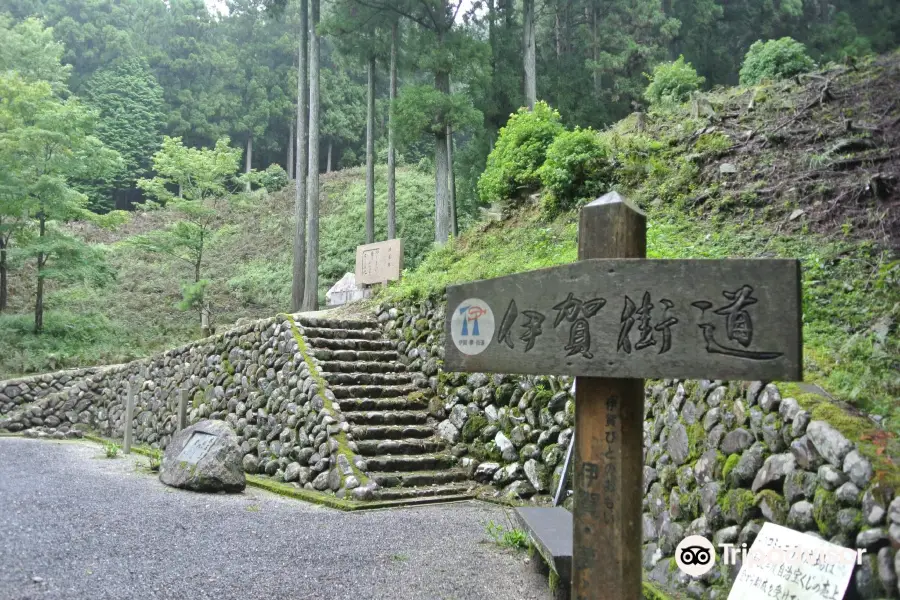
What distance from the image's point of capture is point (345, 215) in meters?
23.6

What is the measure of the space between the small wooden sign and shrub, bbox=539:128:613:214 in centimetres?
354

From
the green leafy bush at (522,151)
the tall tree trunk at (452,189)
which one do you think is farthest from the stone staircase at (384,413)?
the tall tree trunk at (452,189)

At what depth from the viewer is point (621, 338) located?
84.7 inches

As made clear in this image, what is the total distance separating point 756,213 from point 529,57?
923 cm

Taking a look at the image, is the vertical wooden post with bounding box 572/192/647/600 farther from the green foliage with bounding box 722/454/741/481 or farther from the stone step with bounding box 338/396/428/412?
the stone step with bounding box 338/396/428/412

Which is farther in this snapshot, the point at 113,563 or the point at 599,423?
the point at 113,563

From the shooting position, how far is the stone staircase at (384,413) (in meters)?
6.59

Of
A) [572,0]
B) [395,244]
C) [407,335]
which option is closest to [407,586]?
[407,335]

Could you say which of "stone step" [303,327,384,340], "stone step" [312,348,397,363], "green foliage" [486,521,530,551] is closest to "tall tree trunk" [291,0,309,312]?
"stone step" [303,327,384,340]

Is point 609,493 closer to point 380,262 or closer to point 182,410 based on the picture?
point 182,410

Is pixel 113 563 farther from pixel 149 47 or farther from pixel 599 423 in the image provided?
pixel 149 47

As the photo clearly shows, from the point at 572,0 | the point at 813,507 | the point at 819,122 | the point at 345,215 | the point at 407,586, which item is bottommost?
the point at 407,586

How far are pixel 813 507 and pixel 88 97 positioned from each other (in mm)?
32404

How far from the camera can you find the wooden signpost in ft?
6.51
